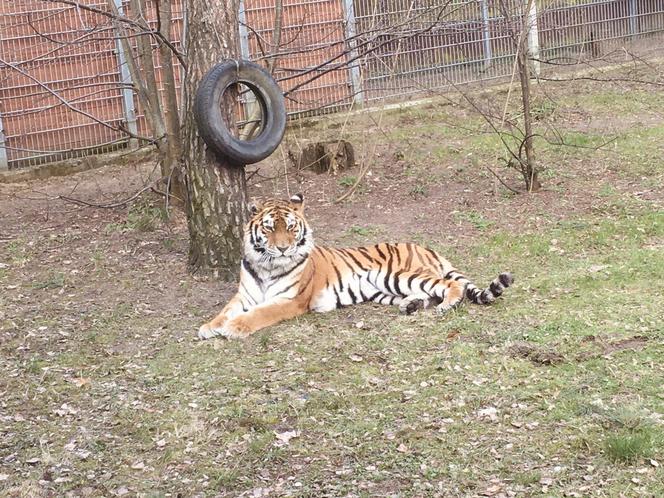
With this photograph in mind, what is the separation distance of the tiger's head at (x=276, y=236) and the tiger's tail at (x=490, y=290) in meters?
1.18

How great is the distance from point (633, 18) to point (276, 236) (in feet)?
33.4

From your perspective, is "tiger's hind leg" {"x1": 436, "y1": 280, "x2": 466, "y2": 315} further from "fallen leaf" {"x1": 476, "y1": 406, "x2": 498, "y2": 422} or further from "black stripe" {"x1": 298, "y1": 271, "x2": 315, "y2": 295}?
"fallen leaf" {"x1": 476, "y1": 406, "x2": 498, "y2": 422}

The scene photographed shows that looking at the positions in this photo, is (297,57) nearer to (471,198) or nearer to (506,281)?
→ (471,198)

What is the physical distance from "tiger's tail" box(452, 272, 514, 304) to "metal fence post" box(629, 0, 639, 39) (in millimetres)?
9601

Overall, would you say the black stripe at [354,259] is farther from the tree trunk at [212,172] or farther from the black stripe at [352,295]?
the tree trunk at [212,172]

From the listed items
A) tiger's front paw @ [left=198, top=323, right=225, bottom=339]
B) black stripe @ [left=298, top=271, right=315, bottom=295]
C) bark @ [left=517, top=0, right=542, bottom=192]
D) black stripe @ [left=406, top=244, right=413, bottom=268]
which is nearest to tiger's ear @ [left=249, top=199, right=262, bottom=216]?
black stripe @ [left=298, top=271, right=315, bottom=295]

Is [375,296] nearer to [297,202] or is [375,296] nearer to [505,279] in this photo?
[297,202]

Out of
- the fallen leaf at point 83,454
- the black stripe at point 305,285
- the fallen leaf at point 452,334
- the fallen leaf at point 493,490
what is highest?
the black stripe at point 305,285

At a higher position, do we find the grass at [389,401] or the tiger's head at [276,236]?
the tiger's head at [276,236]

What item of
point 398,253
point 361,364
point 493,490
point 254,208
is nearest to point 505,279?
point 398,253

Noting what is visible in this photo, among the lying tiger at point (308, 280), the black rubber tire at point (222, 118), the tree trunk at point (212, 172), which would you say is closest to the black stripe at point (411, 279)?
the lying tiger at point (308, 280)

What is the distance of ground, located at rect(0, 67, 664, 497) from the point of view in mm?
4312

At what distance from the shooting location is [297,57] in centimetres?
1265

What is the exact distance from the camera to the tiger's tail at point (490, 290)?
623cm
